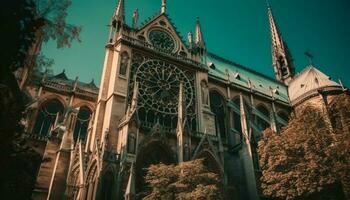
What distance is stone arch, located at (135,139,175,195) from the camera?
20.9 m

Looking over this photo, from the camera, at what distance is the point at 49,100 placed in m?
30.6

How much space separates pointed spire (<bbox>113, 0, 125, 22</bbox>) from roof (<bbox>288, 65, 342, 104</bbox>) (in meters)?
24.1

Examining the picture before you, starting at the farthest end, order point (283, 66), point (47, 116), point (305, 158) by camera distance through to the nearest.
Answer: point (283, 66) → point (47, 116) → point (305, 158)

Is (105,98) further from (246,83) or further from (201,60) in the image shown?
(246,83)

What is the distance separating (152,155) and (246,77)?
26.2 meters

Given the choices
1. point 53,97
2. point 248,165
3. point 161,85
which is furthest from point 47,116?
point 248,165

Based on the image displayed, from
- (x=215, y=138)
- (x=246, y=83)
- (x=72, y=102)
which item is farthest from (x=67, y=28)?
(x=246, y=83)

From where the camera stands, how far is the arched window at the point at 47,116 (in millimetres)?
28312

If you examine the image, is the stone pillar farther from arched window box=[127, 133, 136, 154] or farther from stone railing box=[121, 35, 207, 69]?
arched window box=[127, 133, 136, 154]

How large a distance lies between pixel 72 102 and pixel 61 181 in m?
10.8

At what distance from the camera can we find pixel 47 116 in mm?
29375

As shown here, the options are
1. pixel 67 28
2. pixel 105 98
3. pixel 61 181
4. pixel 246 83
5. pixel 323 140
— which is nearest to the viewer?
pixel 67 28

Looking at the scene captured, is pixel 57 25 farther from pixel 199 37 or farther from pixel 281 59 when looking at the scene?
pixel 281 59

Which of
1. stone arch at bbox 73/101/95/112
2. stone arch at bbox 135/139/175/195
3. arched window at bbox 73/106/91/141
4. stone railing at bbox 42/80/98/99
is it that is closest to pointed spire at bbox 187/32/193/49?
stone railing at bbox 42/80/98/99
